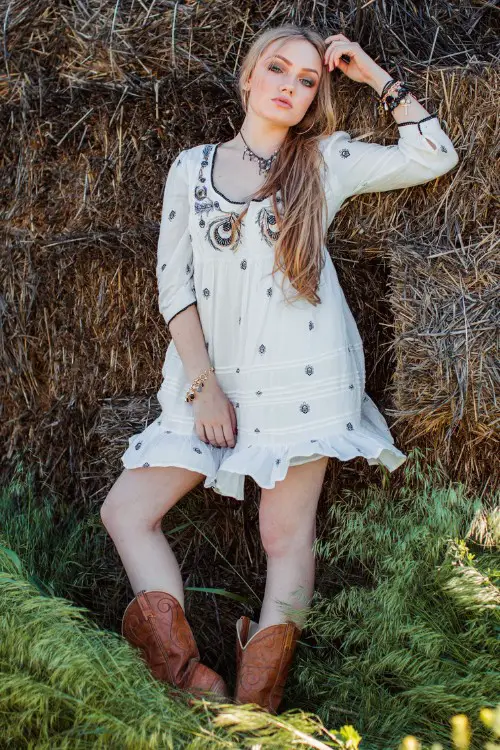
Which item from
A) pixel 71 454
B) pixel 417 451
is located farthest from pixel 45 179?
pixel 417 451

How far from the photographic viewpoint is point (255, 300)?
209 cm

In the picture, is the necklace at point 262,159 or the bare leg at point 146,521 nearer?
the bare leg at point 146,521

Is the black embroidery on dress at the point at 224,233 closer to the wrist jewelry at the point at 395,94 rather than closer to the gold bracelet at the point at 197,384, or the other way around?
the gold bracelet at the point at 197,384

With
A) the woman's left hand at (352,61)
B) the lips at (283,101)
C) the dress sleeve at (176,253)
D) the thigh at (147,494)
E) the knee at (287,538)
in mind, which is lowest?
the knee at (287,538)

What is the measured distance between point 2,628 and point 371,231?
48.5 inches

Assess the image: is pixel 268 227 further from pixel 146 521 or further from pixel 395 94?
pixel 146 521

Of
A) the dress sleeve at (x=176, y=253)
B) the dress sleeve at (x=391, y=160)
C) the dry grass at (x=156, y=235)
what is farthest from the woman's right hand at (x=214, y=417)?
the dress sleeve at (x=391, y=160)

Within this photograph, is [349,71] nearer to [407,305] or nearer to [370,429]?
[407,305]

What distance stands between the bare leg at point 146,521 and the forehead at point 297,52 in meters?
1.00

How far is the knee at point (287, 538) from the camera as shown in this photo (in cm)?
204

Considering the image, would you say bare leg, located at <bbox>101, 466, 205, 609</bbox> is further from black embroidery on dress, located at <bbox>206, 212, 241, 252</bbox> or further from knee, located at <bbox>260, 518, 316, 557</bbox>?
black embroidery on dress, located at <bbox>206, 212, 241, 252</bbox>

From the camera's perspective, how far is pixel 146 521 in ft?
6.87

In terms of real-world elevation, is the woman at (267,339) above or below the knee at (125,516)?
above

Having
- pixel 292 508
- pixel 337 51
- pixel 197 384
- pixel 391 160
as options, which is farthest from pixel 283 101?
pixel 292 508
